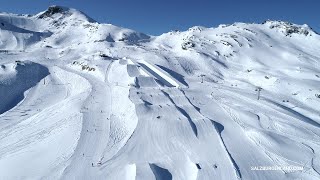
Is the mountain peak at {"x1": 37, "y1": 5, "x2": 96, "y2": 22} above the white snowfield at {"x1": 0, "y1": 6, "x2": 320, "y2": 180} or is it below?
above

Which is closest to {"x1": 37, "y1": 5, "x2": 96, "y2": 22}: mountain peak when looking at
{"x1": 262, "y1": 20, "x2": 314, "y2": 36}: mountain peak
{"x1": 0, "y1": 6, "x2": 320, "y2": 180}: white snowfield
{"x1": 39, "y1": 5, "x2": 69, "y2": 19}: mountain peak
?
{"x1": 39, "y1": 5, "x2": 69, "y2": 19}: mountain peak

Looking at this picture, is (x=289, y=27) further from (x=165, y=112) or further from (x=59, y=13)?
(x=59, y=13)

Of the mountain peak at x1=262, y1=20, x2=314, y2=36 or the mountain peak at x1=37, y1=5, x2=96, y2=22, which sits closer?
the mountain peak at x1=262, y1=20, x2=314, y2=36

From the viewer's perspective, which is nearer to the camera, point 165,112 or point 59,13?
point 165,112

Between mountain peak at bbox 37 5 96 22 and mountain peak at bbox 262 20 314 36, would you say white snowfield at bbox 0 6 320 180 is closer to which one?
mountain peak at bbox 262 20 314 36

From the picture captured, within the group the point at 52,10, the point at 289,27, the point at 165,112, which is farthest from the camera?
the point at 52,10

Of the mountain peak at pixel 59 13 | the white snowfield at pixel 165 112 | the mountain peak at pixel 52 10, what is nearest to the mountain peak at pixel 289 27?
the white snowfield at pixel 165 112

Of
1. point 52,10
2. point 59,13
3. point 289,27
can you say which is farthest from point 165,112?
point 52,10

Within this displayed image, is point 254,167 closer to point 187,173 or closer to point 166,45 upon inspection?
point 187,173
